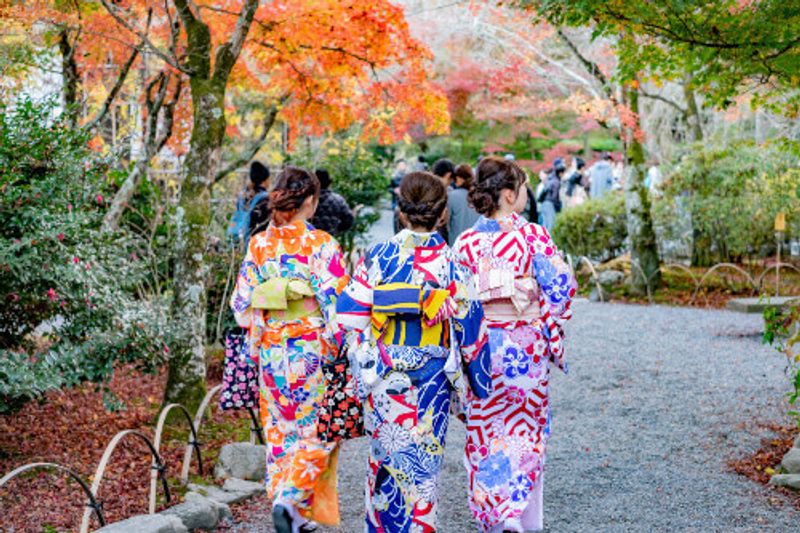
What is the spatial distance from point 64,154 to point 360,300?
8.10 ft

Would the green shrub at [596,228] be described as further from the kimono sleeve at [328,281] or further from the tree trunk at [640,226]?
the kimono sleeve at [328,281]

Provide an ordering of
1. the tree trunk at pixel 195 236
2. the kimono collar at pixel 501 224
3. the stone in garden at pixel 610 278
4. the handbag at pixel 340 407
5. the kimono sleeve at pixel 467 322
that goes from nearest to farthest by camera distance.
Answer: the kimono sleeve at pixel 467 322 < the handbag at pixel 340 407 < the kimono collar at pixel 501 224 < the tree trunk at pixel 195 236 < the stone in garden at pixel 610 278

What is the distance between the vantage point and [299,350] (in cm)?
516

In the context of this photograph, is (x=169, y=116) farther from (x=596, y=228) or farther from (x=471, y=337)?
(x=596, y=228)

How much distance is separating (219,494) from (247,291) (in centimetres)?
139

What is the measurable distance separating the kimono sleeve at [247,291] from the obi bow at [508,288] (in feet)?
4.17

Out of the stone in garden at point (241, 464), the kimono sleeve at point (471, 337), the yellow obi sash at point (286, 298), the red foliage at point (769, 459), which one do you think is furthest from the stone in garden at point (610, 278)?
the kimono sleeve at point (471, 337)

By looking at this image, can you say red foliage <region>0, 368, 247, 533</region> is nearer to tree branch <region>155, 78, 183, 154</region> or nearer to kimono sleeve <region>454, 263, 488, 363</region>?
kimono sleeve <region>454, 263, 488, 363</region>

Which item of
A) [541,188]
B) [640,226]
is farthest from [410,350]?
[541,188]

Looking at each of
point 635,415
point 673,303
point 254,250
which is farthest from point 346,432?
point 673,303

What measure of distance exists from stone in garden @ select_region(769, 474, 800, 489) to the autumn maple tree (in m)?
4.08

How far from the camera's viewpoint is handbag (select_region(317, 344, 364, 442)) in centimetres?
474

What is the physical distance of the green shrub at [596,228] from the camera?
53.7ft

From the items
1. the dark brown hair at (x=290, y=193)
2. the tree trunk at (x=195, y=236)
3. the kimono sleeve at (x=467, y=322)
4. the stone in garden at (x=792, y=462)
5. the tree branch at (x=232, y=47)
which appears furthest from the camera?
the tree branch at (x=232, y=47)
